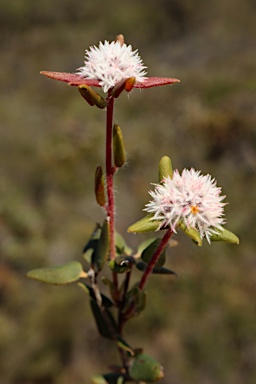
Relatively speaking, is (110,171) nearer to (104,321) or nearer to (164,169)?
(164,169)

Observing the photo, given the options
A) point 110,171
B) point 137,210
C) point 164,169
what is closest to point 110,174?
point 110,171

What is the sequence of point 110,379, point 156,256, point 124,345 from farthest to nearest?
point 110,379, point 124,345, point 156,256

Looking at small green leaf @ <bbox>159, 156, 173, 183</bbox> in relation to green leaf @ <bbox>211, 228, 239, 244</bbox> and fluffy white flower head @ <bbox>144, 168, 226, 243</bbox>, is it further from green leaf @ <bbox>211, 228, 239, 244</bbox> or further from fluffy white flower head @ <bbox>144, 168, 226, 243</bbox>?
green leaf @ <bbox>211, 228, 239, 244</bbox>

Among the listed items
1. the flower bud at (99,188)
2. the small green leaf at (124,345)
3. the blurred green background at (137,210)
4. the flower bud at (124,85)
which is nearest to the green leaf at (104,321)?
the small green leaf at (124,345)

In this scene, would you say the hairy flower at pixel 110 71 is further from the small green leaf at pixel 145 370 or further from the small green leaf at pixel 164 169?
the small green leaf at pixel 145 370

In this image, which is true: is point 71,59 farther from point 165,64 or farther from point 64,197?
point 64,197
